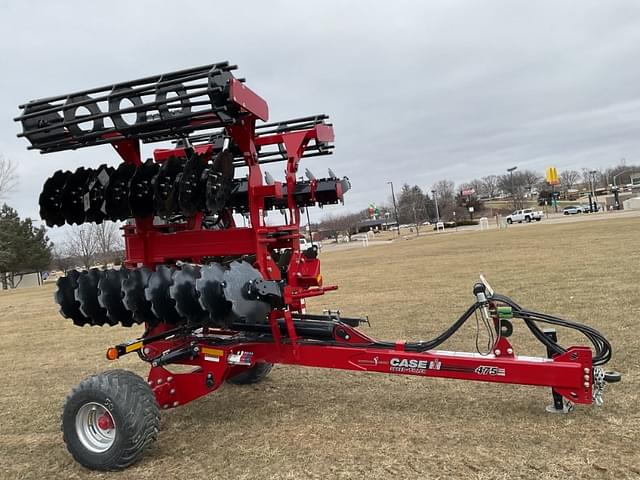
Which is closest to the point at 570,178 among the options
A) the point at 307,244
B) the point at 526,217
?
the point at 526,217

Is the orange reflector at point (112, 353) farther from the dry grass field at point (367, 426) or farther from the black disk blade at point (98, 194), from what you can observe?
the black disk blade at point (98, 194)

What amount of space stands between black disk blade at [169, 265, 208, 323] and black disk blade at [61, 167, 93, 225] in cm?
132

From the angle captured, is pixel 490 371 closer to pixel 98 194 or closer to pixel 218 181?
pixel 218 181

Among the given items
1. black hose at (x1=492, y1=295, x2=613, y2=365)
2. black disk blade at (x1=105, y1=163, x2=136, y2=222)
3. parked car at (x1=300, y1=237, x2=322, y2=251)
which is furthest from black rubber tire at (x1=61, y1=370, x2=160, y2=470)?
black hose at (x1=492, y1=295, x2=613, y2=365)

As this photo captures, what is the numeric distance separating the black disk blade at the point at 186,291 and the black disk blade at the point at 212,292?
0.27ft

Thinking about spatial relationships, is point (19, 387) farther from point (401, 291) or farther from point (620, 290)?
point (620, 290)

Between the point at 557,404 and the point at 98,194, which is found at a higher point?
the point at 98,194

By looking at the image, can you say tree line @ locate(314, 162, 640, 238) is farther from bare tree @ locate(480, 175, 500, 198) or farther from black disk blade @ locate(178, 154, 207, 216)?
black disk blade @ locate(178, 154, 207, 216)

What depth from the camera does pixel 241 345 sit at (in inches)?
192

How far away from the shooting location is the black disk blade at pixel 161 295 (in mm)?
4266

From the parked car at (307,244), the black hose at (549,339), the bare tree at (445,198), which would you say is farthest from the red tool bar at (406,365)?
the bare tree at (445,198)

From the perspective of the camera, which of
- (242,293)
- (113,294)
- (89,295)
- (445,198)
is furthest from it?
(445,198)

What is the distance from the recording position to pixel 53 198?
4805 mm

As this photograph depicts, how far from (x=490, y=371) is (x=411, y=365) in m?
0.62
